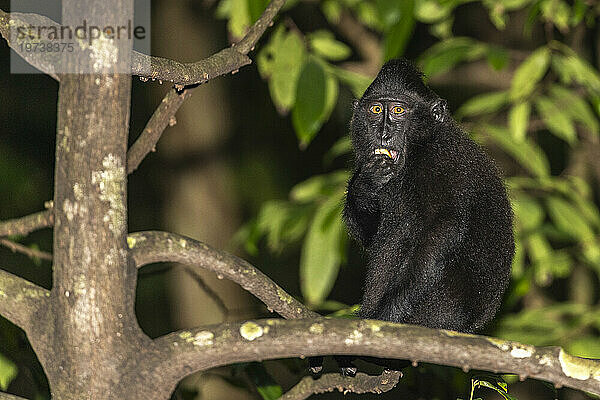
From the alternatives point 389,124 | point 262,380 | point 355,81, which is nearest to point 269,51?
point 355,81

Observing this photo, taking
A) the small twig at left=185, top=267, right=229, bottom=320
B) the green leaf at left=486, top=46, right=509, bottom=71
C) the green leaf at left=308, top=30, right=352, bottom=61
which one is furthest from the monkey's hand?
the green leaf at left=308, top=30, right=352, bottom=61

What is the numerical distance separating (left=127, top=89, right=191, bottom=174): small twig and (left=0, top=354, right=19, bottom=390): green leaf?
872 mm

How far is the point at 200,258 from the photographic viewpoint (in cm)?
189

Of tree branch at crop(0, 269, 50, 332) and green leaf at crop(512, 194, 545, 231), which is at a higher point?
green leaf at crop(512, 194, 545, 231)

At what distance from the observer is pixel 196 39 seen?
6.29 meters

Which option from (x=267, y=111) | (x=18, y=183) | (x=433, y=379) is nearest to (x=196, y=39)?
(x=18, y=183)

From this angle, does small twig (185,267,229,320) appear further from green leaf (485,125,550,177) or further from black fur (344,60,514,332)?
green leaf (485,125,550,177)

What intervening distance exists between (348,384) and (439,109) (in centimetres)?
118

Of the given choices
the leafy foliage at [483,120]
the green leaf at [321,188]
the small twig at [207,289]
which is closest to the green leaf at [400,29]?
the leafy foliage at [483,120]

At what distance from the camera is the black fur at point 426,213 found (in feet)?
9.48

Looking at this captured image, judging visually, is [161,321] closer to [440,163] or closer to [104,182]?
[440,163]

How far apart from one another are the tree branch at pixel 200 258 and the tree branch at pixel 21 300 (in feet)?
0.71

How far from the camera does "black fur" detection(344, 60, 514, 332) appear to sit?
289cm

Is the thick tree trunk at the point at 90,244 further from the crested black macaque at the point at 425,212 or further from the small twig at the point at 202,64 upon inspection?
the crested black macaque at the point at 425,212
